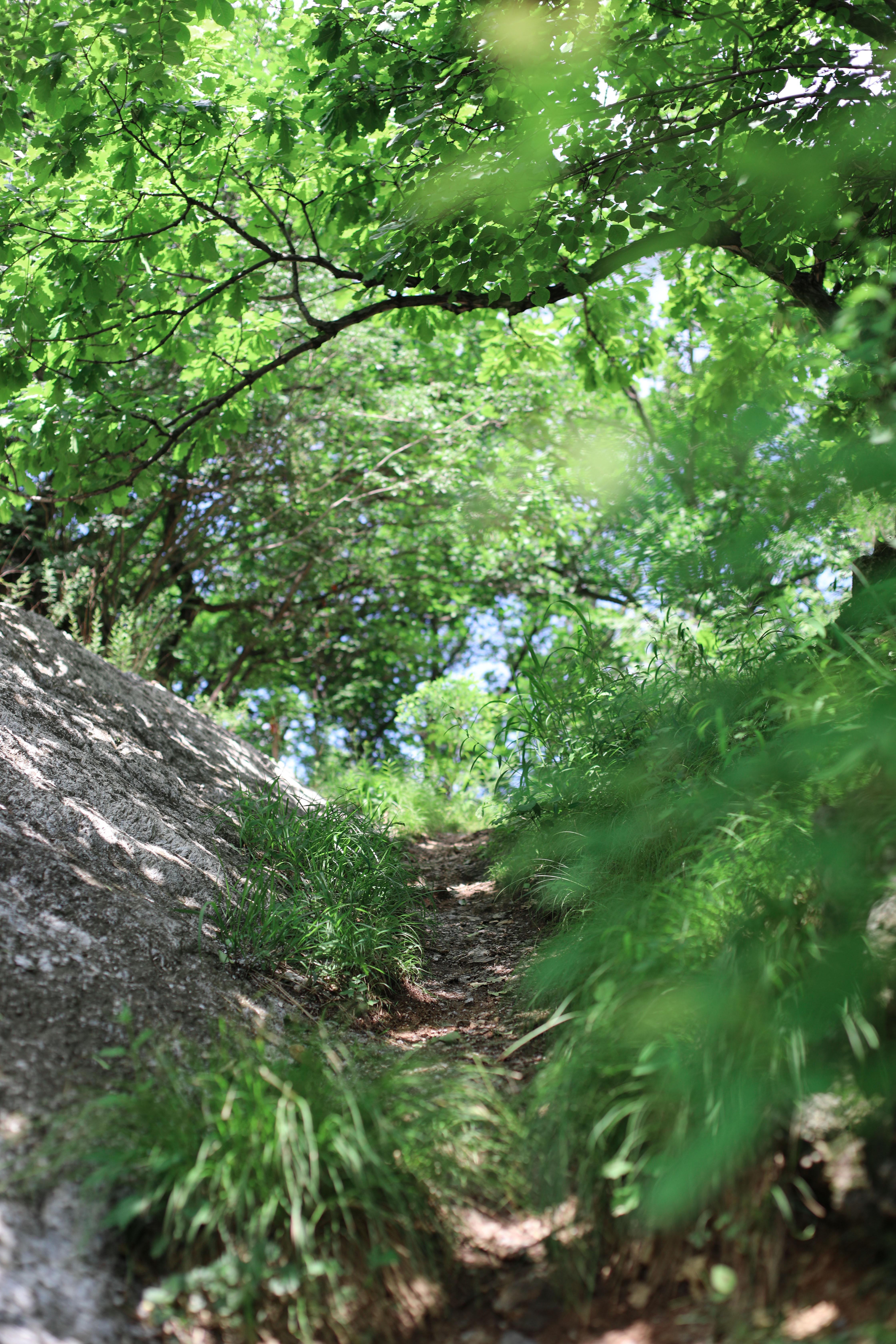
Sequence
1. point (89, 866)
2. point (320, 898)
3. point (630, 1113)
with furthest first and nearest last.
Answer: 1. point (320, 898)
2. point (89, 866)
3. point (630, 1113)

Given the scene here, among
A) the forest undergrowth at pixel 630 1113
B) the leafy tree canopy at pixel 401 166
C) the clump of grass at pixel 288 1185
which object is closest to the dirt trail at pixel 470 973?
the forest undergrowth at pixel 630 1113

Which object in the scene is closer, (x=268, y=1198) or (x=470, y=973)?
(x=268, y=1198)

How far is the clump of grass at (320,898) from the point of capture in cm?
301

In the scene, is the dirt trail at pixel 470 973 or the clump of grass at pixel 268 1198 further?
the dirt trail at pixel 470 973

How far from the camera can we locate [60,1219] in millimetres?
1629

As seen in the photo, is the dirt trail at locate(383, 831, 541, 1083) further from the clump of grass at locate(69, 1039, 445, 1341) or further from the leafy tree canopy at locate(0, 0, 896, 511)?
the leafy tree canopy at locate(0, 0, 896, 511)

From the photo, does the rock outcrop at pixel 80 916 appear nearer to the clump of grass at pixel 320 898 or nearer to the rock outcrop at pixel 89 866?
the rock outcrop at pixel 89 866

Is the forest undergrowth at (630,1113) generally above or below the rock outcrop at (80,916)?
below

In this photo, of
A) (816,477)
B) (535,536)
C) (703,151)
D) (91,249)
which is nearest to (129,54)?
(91,249)

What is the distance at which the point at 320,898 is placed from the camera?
3373 millimetres

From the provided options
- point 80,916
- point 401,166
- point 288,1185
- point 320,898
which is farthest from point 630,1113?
point 401,166

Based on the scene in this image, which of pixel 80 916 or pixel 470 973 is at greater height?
pixel 80 916

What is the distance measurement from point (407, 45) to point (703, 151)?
134 cm

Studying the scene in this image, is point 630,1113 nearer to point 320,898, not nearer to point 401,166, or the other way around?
point 320,898
